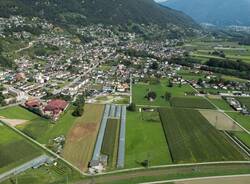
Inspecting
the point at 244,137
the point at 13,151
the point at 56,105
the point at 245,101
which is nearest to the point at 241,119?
the point at 244,137

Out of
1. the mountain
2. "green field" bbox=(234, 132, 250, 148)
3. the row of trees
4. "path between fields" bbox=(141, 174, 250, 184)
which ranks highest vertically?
the mountain

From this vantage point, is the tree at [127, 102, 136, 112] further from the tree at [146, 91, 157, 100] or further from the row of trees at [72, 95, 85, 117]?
the tree at [146, 91, 157, 100]

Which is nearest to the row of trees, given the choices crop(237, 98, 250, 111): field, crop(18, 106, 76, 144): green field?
crop(18, 106, 76, 144): green field

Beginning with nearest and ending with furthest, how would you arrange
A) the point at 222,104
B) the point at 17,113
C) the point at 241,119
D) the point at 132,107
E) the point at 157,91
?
the point at 17,113, the point at 241,119, the point at 132,107, the point at 222,104, the point at 157,91

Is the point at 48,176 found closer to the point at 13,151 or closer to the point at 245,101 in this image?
the point at 13,151

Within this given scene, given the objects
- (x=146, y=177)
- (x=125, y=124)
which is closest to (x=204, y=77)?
(x=125, y=124)

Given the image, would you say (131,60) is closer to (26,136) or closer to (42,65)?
(42,65)

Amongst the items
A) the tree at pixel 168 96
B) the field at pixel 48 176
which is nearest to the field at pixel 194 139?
the tree at pixel 168 96
